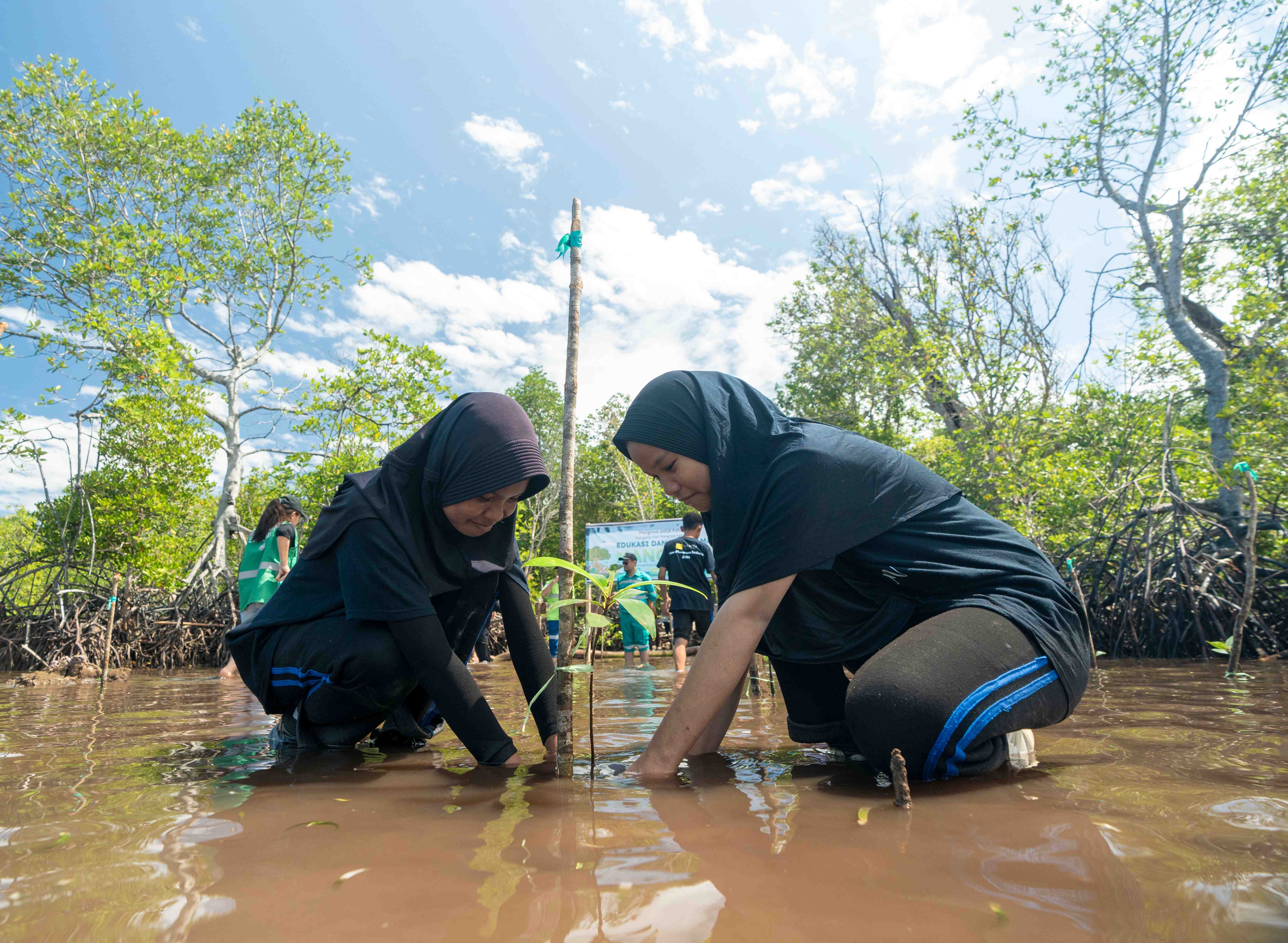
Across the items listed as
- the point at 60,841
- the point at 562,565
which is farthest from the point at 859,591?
the point at 60,841

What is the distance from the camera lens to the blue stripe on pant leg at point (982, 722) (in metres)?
1.46

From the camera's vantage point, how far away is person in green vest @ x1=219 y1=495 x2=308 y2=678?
543 cm

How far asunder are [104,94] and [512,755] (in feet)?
51.3

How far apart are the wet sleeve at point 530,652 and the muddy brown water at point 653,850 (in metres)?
0.18

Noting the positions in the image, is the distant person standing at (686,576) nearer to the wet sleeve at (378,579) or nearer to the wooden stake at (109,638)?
the wet sleeve at (378,579)

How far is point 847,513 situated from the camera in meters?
1.67

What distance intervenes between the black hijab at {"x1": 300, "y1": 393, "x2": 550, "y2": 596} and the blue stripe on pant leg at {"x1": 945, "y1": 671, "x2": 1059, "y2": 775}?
1.20m

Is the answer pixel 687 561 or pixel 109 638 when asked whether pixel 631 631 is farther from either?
pixel 109 638

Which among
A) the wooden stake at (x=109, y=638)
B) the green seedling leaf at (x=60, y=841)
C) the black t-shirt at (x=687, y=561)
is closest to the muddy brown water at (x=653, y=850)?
the green seedling leaf at (x=60, y=841)

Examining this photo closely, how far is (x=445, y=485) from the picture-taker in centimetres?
198

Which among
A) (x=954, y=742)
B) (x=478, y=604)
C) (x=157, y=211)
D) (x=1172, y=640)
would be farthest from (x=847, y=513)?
(x=157, y=211)

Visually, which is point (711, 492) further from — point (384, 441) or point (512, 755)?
point (384, 441)

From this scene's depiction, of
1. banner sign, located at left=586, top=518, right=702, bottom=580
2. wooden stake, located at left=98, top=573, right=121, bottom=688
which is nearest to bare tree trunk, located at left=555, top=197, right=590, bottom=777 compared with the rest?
wooden stake, located at left=98, top=573, right=121, bottom=688

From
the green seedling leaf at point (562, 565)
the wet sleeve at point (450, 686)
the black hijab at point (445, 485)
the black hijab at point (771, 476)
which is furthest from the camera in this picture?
the black hijab at point (445, 485)
